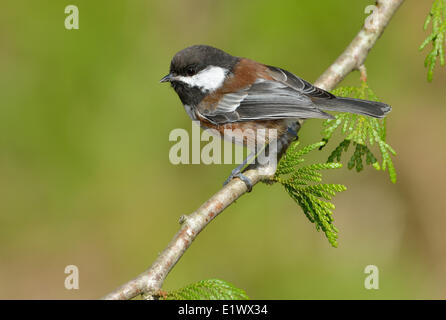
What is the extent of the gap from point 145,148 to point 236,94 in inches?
56.8

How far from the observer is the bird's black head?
3.37 metres

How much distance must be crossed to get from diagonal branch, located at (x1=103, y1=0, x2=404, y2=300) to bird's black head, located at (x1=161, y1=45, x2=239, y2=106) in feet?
2.07

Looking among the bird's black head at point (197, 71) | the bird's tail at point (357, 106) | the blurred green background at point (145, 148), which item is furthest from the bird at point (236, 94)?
the blurred green background at point (145, 148)

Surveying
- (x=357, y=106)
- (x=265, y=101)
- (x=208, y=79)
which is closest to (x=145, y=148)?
(x=208, y=79)

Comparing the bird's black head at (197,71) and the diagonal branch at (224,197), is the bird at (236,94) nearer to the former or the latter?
the bird's black head at (197,71)

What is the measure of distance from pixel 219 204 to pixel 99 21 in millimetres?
2895

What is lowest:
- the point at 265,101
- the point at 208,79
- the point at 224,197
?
the point at 224,197

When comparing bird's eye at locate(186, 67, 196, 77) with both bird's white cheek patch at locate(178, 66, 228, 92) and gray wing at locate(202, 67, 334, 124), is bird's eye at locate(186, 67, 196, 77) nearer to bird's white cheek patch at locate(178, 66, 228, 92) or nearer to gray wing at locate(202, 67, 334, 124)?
bird's white cheek patch at locate(178, 66, 228, 92)

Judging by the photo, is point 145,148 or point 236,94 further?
point 145,148

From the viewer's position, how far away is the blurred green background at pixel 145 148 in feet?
14.7

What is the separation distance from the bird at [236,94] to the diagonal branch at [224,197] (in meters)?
0.17

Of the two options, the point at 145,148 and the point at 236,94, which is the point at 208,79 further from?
the point at 145,148

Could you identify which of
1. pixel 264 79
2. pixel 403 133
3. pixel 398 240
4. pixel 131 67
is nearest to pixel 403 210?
pixel 398 240

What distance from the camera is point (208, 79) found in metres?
3.48
